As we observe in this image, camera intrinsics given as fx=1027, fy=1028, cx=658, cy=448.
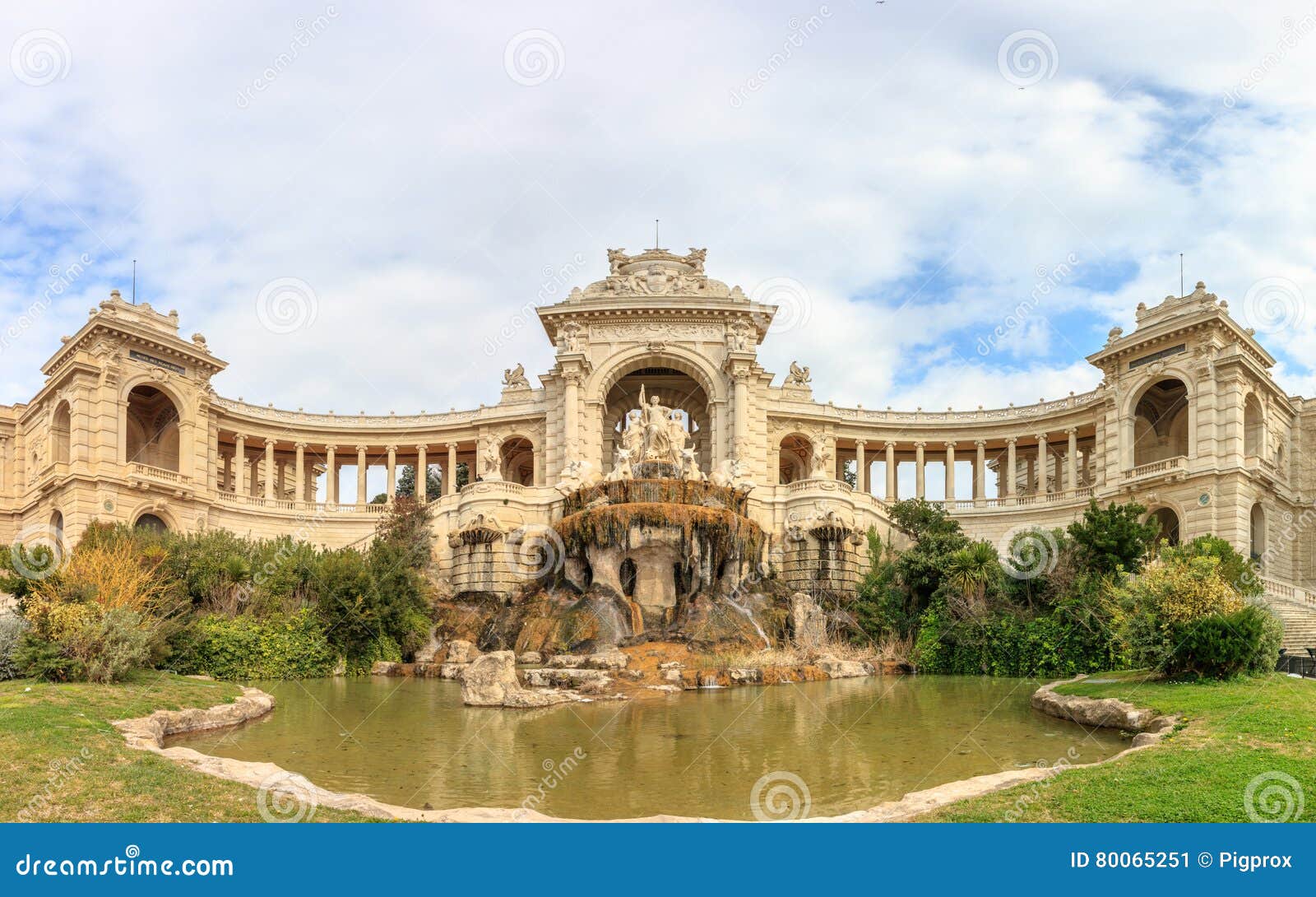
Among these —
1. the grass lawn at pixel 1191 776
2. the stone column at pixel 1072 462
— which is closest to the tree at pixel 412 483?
the stone column at pixel 1072 462

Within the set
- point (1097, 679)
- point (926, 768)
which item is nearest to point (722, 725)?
point (926, 768)

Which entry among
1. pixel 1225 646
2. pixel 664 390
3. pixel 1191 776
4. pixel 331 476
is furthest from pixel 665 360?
pixel 1191 776

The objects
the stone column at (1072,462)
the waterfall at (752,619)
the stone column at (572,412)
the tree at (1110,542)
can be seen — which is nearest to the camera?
the tree at (1110,542)

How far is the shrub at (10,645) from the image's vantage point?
18047mm

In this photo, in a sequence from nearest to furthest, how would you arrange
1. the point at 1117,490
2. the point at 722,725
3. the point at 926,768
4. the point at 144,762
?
the point at 144,762 < the point at 926,768 < the point at 722,725 < the point at 1117,490

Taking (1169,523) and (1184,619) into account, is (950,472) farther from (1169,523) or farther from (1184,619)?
(1184,619)

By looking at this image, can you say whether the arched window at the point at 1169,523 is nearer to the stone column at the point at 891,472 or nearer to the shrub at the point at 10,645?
the stone column at the point at 891,472

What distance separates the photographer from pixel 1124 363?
43656 mm

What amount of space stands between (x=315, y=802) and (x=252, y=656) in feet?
53.8

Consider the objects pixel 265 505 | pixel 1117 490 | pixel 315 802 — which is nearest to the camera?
pixel 315 802

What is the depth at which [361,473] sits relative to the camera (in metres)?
53.3

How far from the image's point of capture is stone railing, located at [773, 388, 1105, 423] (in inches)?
1965

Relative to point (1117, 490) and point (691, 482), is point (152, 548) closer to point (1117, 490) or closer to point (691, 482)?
point (691, 482)

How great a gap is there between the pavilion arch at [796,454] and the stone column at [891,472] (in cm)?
393
